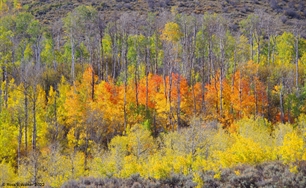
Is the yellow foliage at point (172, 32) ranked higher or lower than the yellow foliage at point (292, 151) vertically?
higher

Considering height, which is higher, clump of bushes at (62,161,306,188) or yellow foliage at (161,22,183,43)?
yellow foliage at (161,22,183,43)

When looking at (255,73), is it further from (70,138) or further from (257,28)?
(70,138)

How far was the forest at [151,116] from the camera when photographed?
1886 centimetres

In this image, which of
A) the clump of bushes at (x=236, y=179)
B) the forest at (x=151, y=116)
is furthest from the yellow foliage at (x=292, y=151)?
the clump of bushes at (x=236, y=179)

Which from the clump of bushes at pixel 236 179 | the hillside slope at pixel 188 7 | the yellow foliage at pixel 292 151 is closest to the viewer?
the clump of bushes at pixel 236 179

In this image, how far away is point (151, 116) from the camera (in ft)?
136

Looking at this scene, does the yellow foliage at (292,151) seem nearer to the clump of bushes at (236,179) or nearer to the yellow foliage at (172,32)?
the clump of bushes at (236,179)

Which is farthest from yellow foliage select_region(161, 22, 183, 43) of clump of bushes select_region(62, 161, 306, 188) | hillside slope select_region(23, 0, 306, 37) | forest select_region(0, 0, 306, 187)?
hillside slope select_region(23, 0, 306, 37)

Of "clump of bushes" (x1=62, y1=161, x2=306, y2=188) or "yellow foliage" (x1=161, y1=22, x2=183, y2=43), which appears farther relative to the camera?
Result: "yellow foliage" (x1=161, y1=22, x2=183, y2=43)

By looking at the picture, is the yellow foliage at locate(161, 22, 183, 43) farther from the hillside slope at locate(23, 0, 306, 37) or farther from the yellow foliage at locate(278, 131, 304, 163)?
the hillside slope at locate(23, 0, 306, 37)

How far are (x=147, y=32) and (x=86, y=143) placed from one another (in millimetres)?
28330

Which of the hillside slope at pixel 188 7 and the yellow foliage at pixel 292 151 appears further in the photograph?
the hillside slope at pixel 188 7

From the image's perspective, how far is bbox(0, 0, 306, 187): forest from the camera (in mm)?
18859

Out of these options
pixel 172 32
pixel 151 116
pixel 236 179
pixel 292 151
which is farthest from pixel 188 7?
pixel 236 179
